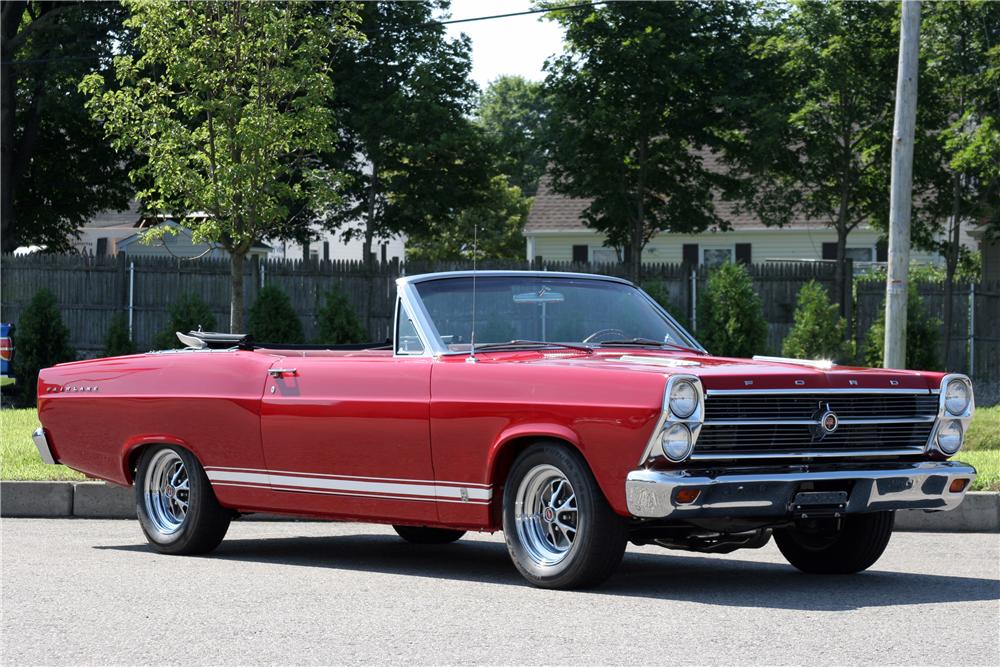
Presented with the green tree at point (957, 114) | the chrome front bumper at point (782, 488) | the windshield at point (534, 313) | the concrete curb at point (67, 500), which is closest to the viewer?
the chrome front bumper at point (782, 488)

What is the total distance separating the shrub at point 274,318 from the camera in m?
27.1

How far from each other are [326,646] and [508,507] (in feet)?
6.13

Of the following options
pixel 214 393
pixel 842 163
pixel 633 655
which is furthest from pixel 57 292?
pixel 633 655

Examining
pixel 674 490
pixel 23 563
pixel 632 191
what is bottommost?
pixel 23 563

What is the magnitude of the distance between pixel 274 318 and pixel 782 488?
20.4 meters

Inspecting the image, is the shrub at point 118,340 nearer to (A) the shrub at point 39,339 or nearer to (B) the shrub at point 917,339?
(A) the shrub at point 39,339

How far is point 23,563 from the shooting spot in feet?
30.1

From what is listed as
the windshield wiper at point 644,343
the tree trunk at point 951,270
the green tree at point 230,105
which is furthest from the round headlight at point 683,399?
the tree trunk at point 951,270

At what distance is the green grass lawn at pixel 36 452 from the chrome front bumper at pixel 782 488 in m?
4.41

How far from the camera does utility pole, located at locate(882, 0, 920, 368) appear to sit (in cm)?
1599

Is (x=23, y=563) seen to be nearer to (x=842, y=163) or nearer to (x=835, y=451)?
(x=835, y=451)

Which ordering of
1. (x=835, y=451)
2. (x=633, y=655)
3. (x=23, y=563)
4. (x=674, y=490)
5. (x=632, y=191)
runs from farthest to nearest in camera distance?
(x=632, y=191) → (x=23, y=563) → (x=835, y=451) → (x=674, y=490) → (x=633, y=655)

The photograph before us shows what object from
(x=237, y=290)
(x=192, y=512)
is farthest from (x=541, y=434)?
(x=237, y=290)

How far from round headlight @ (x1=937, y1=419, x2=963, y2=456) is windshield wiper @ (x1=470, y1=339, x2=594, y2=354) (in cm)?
192
